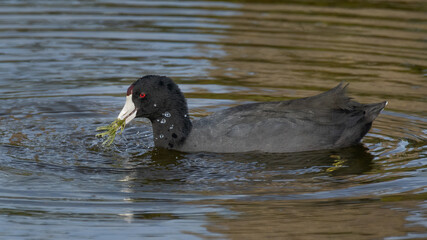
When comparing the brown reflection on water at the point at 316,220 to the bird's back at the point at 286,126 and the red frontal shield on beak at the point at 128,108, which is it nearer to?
the bird's back at the point at 286,126

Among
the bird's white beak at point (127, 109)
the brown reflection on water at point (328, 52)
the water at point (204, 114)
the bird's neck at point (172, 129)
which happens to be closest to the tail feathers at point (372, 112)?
the water at point (204, 114)

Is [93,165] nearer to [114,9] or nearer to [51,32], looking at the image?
[51,32]

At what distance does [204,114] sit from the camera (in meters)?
8.11

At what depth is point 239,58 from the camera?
1041cm

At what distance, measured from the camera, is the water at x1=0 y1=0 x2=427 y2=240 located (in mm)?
5113

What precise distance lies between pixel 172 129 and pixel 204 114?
110cm

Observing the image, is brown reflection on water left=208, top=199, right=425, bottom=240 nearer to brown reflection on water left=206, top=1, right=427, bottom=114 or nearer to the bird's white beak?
the bird's white beak

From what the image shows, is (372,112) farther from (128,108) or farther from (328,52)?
(328,52)

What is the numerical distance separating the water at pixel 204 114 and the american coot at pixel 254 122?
0.39 feet

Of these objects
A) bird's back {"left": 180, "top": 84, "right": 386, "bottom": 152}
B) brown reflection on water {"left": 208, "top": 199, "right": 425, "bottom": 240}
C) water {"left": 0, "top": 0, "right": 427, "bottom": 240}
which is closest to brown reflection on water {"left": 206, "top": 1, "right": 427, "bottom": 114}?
water {"left": 0, "top": 0, "right": 427, "bottom": 240}

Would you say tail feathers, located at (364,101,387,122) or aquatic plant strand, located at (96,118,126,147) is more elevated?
tail feathers, located at (364,101,387,122)

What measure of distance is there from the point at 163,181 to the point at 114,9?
25.4ft

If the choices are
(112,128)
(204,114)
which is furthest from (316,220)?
(204,114)

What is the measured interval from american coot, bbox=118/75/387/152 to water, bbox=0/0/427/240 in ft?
0.39
